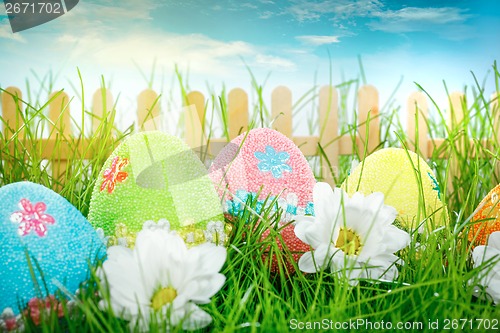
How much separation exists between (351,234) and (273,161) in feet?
0.65

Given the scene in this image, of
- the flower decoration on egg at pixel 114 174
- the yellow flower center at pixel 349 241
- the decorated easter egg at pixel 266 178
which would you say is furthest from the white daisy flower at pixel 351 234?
the flower decoration on egg at pixel 114 174

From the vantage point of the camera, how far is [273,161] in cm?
84

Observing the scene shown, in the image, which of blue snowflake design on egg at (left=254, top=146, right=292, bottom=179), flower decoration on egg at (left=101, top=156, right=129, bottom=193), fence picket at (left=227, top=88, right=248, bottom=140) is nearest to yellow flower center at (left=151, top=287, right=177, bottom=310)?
flower decoration on egg at (left=101, top=156, right=129, bottom=193)

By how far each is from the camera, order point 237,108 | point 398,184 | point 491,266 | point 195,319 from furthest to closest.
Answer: point 237,108
point 398,184
point 491,266
point 195,319

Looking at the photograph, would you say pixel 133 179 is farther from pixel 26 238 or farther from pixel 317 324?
pixel 317 324

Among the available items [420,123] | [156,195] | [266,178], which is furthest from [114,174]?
[420,123]

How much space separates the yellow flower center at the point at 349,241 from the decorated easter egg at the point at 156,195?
0.50ft

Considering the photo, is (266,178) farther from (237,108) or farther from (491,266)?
(237,108)

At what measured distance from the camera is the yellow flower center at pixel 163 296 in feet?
1.80

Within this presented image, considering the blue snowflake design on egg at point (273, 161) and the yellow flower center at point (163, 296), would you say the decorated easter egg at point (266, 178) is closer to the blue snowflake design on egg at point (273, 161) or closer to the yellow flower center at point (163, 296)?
the blue snowflake design on egg at point (273, 161)

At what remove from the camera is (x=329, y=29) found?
997 millimetres

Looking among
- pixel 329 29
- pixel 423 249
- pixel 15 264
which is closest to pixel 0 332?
pixel 15 264

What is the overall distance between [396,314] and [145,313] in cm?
28

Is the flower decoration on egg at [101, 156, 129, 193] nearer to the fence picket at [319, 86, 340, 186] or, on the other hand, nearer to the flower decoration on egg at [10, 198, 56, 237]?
the flower decoration on egg at [10, 198, 56, 237]
